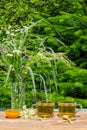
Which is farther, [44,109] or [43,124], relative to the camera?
[44,109]

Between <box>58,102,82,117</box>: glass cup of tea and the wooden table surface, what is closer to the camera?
the wooden table surface

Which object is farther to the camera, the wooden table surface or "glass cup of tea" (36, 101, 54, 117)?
"glass cup of tea" (36, 101, 54, 117)

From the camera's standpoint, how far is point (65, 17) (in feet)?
13.1

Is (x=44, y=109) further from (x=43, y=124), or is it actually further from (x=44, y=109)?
(x=43, y=124)

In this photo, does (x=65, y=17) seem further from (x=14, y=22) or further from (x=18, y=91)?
(x=14, y=22)

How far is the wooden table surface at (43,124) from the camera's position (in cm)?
209

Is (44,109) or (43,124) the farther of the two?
(44,109)

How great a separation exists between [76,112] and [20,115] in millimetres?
312

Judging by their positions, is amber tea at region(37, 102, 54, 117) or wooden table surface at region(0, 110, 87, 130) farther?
amber tea at region(37, 102, 54, 117)

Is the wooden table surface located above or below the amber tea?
below

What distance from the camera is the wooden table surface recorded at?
2094mm

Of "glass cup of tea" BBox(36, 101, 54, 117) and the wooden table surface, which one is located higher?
"glass cup of tea" BBox(36, 101, 54, 117)

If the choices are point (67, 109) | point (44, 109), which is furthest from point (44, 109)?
point (67, 109)

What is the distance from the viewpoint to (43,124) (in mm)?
2174
